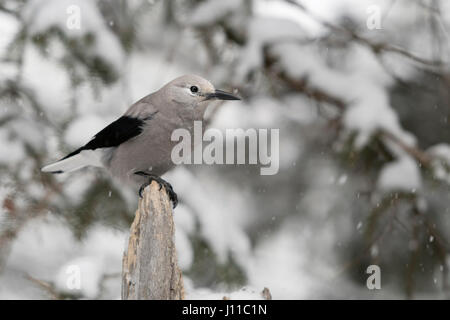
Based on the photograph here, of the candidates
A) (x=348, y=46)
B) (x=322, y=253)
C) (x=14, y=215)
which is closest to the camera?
(x=14, y=215)

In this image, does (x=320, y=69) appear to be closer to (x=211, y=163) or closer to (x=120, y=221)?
(x=211, y=163)

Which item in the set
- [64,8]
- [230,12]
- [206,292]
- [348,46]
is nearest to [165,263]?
[206,292]

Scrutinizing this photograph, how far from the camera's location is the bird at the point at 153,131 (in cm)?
240

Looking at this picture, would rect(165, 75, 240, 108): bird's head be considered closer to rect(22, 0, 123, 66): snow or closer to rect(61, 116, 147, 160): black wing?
rect(61, 116, 147, 160): black wing

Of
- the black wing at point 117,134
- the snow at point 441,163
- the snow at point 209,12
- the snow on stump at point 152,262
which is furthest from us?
the snow at point 209,12

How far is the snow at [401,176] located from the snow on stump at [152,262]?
169cm

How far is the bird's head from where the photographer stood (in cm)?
245

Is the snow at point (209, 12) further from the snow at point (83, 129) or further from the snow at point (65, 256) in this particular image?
the snow at point (65, 256)

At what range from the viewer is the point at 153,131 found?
2.42 m

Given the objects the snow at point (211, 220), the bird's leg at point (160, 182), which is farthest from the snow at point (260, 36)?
the bird's leg at point (160, 182)

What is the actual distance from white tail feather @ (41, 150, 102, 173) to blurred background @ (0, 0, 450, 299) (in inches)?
8.1

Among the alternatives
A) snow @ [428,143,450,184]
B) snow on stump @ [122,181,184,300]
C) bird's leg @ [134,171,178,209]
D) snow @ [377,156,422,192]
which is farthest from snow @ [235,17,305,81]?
snow on stump @ [122,181,184,300]

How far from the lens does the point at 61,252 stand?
3.35 m
